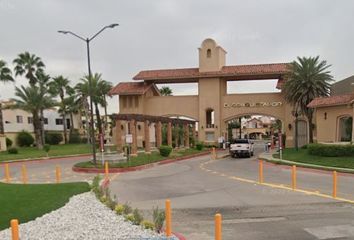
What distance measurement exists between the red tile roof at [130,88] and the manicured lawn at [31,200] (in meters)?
37.5

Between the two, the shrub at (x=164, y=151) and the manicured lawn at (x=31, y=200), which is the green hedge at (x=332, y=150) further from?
the manicured lawn at (x=31, y=200)

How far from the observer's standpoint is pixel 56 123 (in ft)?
275

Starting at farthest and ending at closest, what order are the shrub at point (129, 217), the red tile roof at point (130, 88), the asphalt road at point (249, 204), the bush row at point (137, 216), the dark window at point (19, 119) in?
the dark window at point (19, 119)
the red tile roof at point (130, 88)
the asphalt road at point (249, 204)
the shrub at point (129, 217)
the bush row at point (137, 216)

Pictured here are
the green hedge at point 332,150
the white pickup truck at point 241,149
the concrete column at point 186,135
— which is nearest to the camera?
the green hedge at point 332,150

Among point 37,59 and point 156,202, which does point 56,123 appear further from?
point 156,202

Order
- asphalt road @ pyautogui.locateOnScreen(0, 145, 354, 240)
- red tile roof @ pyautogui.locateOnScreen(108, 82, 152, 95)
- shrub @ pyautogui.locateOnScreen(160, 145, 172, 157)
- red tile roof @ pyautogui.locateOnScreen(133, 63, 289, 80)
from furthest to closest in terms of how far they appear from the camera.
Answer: red tile roof @ pyautogui.locateOnScreen(108, 82, 152, 95), red tile roof @ pyautogui.locateOnScreen(133, 63, 289, 80), shrub @ pyautogui.locateOnScreen(160, 145, 172, 157), asphalt road @ pyautogui.locateOnScreen(0, 145, 354, 240)

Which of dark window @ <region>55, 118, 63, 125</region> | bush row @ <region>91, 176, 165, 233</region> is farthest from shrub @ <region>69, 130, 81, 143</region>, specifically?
bush row @ <region>91, 176, 165, 233</region>

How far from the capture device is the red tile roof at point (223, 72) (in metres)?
49.0

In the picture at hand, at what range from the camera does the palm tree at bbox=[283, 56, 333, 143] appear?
4016 centimetres

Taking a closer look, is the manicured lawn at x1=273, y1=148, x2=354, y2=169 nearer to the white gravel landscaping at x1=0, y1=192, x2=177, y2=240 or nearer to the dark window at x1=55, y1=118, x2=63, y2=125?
the white gravel landscaping at x1=0, y1=192, x2=177, y2=240

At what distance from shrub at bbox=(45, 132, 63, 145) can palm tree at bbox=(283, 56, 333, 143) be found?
46.0 metres

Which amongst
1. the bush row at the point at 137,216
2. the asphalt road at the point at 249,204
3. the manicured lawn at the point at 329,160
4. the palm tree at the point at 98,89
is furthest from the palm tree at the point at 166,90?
the bush row at the point at 137,216

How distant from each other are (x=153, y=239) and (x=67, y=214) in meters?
3.66

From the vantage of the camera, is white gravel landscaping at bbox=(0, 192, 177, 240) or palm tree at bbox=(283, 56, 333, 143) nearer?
white gravel landscaping at bbox=(0, 192, 177, 240)
